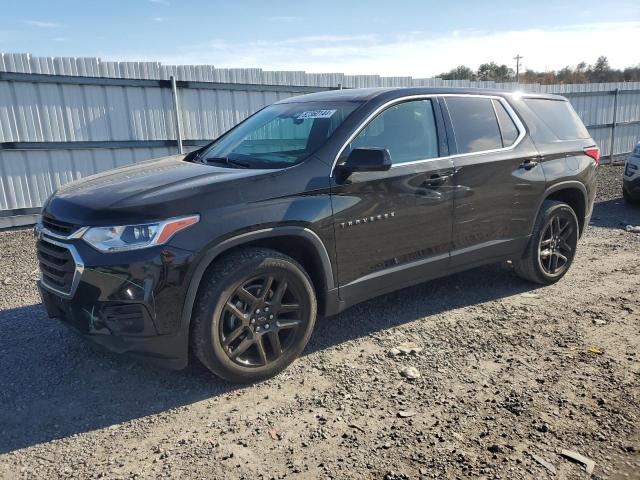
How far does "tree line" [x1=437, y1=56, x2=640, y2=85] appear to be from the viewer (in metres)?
49.4

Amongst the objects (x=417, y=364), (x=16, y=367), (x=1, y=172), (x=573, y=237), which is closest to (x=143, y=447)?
(x=16, y=367)

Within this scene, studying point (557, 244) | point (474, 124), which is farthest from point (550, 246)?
point (474, 124)

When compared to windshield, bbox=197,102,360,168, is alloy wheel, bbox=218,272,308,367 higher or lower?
lower

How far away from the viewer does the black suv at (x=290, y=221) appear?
9.68 feet

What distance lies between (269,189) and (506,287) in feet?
10.1

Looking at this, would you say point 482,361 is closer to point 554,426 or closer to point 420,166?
point 554,426

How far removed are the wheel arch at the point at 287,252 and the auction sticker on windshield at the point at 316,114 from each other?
105 centimetres

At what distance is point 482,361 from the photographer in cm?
364

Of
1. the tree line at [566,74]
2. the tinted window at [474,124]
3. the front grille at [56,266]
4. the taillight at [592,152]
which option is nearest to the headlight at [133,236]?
the front grille at [56,266]

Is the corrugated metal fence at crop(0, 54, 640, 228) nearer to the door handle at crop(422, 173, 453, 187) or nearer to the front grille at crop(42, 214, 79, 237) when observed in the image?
the front grille at crop(42, 214, 79, 237)

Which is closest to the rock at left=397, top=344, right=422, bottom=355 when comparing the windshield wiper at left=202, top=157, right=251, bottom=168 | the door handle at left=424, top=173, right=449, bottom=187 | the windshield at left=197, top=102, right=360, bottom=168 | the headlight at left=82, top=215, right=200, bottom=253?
the door handle at left=424, top=173, right=449, bottom=187

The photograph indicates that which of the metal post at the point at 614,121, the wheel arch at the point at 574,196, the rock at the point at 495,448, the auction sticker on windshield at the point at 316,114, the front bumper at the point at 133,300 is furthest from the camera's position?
the metal post at the point at 614,121

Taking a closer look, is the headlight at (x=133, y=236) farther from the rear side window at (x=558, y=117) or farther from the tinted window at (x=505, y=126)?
the rear side window at (x=558, y=117)

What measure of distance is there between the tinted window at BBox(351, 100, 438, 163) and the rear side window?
1.52m
